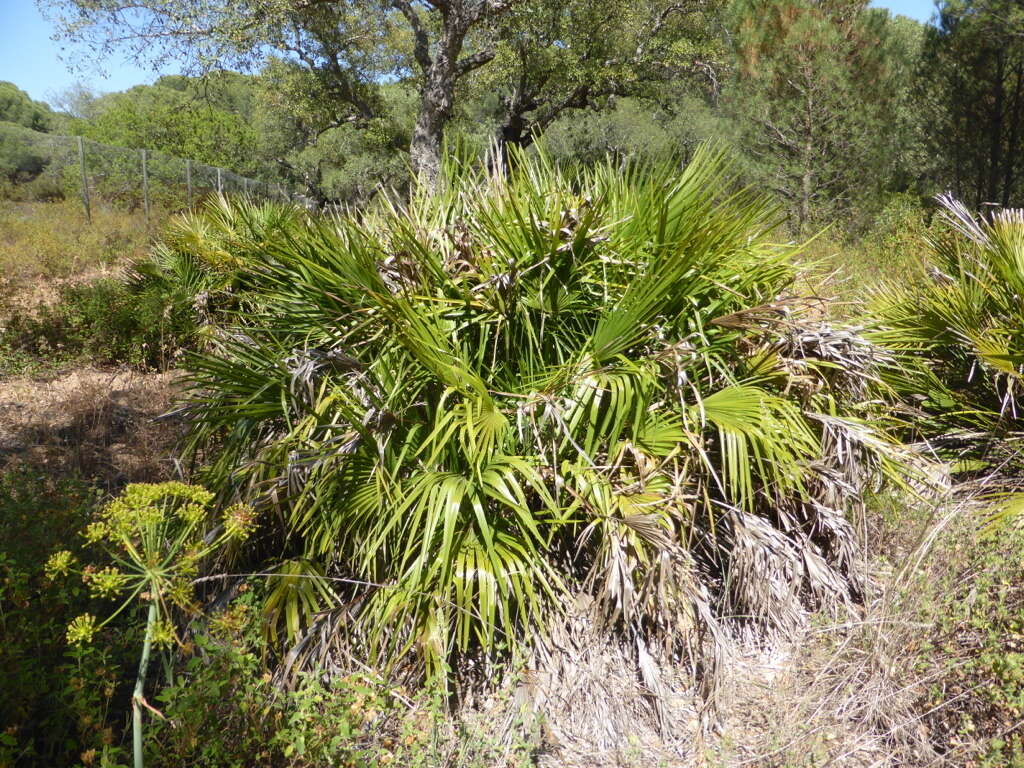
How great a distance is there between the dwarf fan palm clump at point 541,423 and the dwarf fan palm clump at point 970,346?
105cm

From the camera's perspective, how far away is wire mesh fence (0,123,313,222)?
15.2 meters

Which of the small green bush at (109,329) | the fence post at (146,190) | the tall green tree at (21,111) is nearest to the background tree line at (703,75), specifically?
the fence post at (146,190)

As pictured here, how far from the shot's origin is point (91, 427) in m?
5.63

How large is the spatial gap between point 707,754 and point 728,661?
1.56ft

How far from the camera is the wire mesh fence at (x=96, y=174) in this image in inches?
597

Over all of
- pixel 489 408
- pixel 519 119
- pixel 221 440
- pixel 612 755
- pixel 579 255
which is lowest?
pixel 612 755

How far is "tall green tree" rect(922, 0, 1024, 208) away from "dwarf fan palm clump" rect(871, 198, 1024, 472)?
12.4 meters

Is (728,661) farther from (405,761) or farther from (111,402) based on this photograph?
(111,402)

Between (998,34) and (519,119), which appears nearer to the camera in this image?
(998,34)

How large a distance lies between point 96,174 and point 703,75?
14.4m

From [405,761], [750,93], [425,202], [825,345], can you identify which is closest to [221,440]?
[425,202]

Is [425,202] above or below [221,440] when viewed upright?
above

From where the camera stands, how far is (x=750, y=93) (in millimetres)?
13797

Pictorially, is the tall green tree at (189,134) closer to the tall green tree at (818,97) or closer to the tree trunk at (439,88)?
the tree trunk at (439,88)
